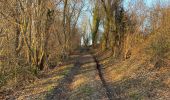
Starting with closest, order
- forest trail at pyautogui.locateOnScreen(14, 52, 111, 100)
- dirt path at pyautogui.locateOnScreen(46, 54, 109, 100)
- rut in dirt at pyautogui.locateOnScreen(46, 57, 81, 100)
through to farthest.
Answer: dirt path at pyautogui.locateOnScreen(46, 54, 109, 100)
forest trail at pyautogui.locateOnScreen(14, 52, 111, 100)
rut in dirt at pyautogui.locateOnScreen(46, 57, 81, 100)

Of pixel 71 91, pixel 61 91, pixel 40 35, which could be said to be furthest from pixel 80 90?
pixel 40 35

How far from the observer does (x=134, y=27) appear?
2800 cm

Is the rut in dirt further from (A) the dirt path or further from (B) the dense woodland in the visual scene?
(B) the dense woodland

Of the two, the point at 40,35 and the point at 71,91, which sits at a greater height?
the point at 40,35

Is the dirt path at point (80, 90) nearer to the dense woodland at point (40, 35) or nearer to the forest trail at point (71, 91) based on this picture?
the forest trail at point (71, 91)

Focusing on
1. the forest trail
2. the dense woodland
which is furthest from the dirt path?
the dense woodland

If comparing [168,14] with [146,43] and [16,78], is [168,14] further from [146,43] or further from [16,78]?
[16,78]

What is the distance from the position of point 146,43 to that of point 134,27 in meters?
4.70

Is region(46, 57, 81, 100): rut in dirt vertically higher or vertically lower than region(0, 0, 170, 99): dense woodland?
lower

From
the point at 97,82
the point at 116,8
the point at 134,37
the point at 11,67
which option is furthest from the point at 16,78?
the point at 116,8

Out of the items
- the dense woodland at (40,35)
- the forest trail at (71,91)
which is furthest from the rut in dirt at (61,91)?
the dense woodland at (40,35)

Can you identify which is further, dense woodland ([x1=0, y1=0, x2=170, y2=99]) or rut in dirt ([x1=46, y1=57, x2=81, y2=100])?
dense woodland ([x1=0, y1=0, x2=170, y2=99])

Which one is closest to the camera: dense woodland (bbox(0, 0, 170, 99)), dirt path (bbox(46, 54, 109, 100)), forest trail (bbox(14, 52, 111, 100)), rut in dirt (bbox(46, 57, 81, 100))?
dirt path (bbox(46, 54, 109, 100))

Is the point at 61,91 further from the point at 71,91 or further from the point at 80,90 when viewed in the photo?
the point at 80,90
